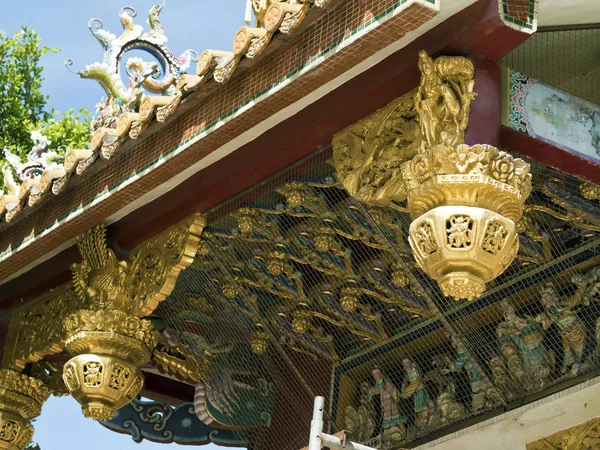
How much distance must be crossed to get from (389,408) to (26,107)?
6721 mm

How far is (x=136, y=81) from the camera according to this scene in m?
9.09

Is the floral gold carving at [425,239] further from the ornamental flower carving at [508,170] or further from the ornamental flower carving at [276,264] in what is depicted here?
the ornamental flower carving at [276,264]

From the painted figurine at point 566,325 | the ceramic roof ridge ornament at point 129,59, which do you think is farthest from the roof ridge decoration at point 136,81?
the painted figurine at point 566,325

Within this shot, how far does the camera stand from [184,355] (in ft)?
32.6

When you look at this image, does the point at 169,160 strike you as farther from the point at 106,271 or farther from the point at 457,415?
the point at 457,415

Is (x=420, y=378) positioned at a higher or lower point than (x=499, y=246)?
higher

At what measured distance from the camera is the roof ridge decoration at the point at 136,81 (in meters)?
7.37

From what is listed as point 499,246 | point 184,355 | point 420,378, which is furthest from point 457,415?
point 499,246

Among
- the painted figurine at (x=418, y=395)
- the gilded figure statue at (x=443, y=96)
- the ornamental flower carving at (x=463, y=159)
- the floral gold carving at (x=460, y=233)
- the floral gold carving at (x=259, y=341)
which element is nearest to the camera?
the floral gold carving at (x=460, y=233)

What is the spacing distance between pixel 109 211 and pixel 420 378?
87.7 inches

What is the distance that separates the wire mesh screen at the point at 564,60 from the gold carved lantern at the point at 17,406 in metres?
4.16

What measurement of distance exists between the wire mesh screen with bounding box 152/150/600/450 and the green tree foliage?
4.88 metres

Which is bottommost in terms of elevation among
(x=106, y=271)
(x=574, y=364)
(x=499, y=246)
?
(x=499, y=246)

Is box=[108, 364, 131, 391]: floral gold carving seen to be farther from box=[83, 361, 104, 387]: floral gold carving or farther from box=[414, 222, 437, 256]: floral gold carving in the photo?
box=[414, 222, 437, 256]: floral gold carving
